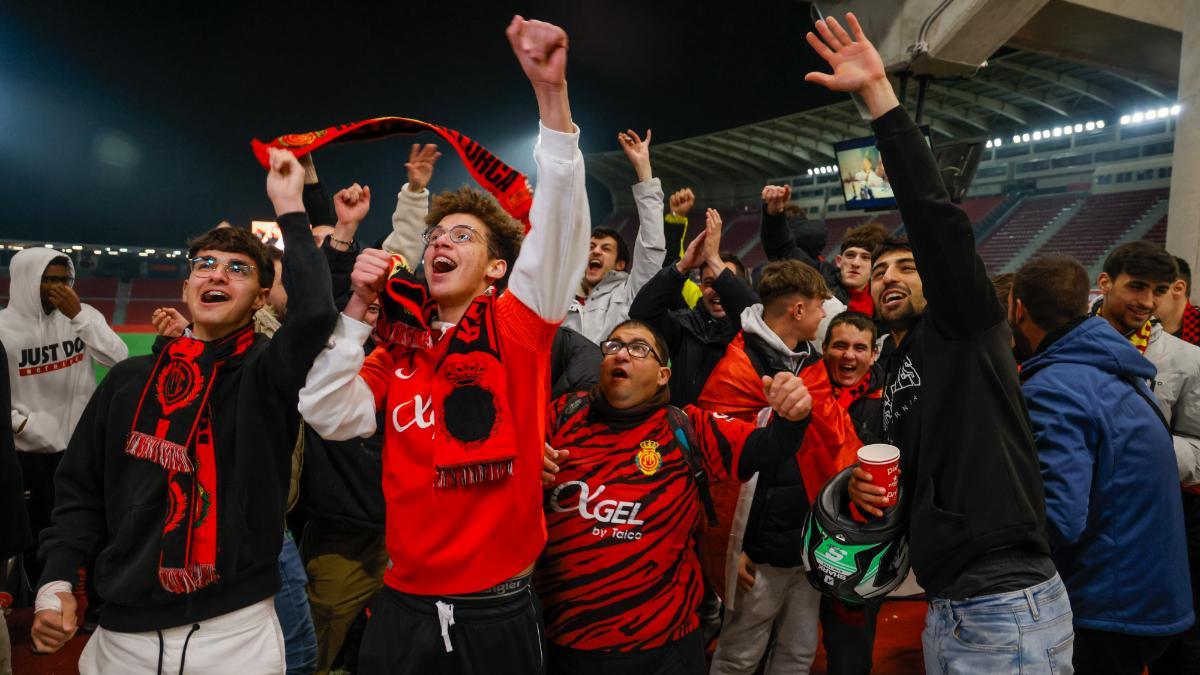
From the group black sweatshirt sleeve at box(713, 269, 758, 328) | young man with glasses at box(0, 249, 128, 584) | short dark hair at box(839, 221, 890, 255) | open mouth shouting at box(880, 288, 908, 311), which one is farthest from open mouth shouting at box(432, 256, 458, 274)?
young man with glasses at box(0, 249, 128, 584)

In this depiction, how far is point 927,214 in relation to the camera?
5.34ft

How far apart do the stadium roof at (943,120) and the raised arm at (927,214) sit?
14234mm

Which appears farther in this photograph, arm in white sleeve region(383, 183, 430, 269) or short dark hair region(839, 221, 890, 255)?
short dark hair region(839, 221, 890, 255)

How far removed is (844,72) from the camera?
173cm

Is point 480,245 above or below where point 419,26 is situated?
below

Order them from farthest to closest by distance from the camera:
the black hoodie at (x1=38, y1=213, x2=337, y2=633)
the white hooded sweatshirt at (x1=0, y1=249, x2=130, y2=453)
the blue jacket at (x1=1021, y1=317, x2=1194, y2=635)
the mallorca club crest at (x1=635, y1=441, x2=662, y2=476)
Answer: the white hooded sweatshirt at (x1=0, y1=249, x2=130, y2=453), the mallorca club crest at (x1=635, y1=441, x2=662, y2=476), the blue jacket at (x1=1021, y1=317, x2=1194, y2=635), the black hoodie at (x1=38, y1=213, x2=337, y2=633)

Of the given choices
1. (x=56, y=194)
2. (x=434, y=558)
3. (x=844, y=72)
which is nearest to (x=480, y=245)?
(x=434, y=558)

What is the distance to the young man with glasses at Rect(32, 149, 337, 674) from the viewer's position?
6.07 feet

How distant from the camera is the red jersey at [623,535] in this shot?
2.32 meters

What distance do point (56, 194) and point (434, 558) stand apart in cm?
1966

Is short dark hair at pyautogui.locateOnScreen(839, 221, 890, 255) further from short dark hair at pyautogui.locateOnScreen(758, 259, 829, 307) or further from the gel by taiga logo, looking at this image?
the gel by taiga logo

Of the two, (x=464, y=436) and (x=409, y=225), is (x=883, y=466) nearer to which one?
(x=464, y=436)

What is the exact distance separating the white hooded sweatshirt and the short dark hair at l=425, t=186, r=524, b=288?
11.4 ft

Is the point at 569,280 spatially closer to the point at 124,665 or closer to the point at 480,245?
the point at 480,245
